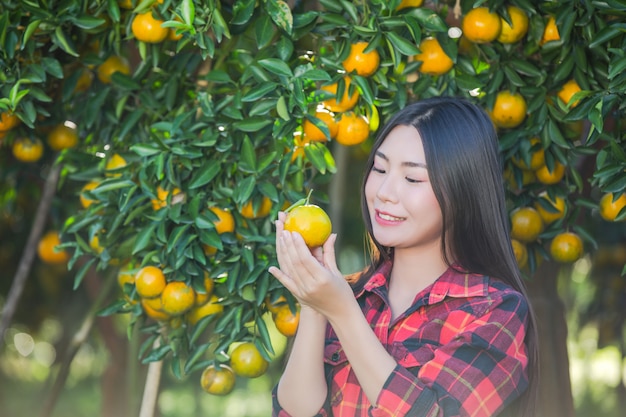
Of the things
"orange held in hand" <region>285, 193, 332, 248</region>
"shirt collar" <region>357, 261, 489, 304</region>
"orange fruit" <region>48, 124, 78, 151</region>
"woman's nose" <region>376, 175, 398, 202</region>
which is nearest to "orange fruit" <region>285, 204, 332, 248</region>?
"orange held in hand" <region>285, 193, 332, 248</region>

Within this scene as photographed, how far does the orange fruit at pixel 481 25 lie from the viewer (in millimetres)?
1993

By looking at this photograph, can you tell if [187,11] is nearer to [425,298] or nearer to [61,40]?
[61,40]

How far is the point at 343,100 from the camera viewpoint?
1.98 metres

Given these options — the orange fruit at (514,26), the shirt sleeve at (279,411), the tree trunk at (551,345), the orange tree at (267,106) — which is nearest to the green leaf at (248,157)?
the orange tree at (267,106)

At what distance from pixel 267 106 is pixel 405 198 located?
1.67ft

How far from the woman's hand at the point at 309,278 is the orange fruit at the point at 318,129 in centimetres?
53

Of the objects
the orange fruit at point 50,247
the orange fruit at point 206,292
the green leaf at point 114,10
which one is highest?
the green leaf at point 114,10

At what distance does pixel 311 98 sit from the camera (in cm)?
194

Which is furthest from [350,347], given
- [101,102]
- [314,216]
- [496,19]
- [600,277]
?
[600,277]

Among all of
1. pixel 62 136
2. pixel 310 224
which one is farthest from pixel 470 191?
pixel 62 136

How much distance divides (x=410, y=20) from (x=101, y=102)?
33.8 inches

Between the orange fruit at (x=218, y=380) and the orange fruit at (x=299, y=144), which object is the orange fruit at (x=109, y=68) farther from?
the orange fruit at (x=218, y=380)

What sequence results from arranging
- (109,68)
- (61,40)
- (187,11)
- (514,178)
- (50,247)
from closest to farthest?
(187,11) → (61,40) → (514,178) → (109,68) → (50,247)

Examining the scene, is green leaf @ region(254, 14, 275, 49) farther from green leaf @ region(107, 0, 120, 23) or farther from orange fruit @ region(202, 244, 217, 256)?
orange fruit @ region(202, 244, 217, 256)
